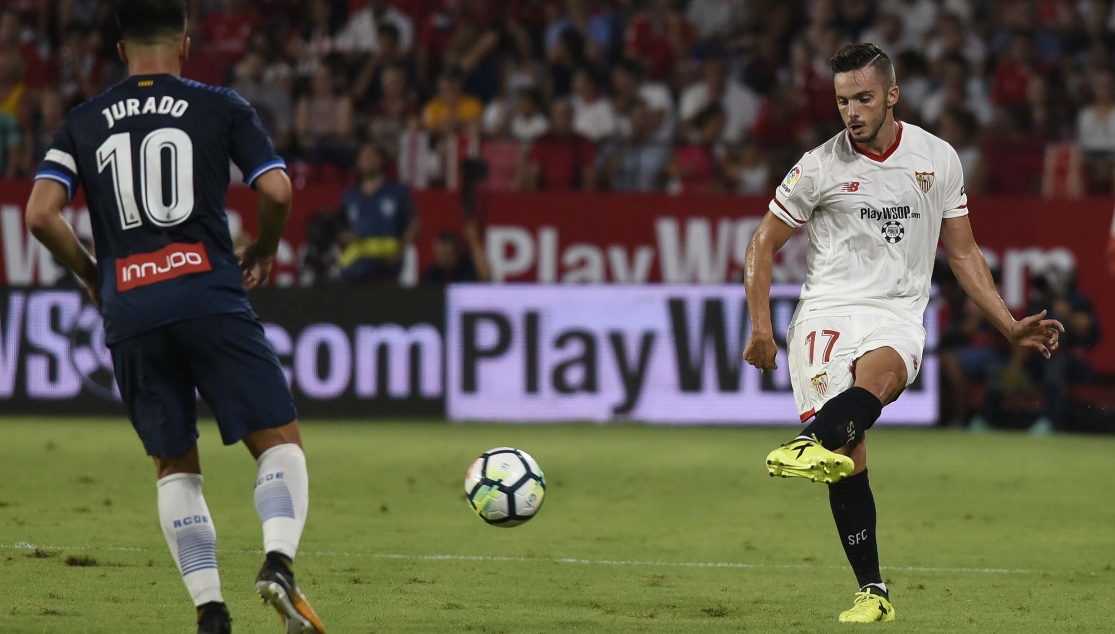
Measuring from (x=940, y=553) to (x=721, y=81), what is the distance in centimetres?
1010

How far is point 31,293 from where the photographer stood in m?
14.6

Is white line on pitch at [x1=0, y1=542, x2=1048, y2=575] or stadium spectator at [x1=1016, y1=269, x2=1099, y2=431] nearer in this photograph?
white line on pitch at [x1=0, y1=542, x2=1048, y2=575]

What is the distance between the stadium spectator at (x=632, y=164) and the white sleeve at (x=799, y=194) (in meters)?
9.92

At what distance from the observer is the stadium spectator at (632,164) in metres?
16.4

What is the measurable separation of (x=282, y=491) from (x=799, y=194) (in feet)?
8.23

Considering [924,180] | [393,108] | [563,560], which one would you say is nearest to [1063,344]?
[393,108]

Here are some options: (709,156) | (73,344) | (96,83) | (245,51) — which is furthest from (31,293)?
(709,156)

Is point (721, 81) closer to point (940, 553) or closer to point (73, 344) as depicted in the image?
point (73, 344)

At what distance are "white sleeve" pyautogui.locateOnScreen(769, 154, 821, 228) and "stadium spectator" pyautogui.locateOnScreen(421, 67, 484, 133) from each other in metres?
10.5

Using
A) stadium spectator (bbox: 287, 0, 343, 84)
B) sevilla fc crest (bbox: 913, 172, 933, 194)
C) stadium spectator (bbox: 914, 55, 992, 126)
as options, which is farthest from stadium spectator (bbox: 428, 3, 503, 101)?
sevilla fc crest (bbox: 913, 172, 933, 194)

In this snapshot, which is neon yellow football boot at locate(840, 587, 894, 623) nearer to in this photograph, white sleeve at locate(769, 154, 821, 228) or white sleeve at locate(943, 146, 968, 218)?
white sleeve at locate(769, 154, 821, 228)

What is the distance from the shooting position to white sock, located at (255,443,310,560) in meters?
5.09

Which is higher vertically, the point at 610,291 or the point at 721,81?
the point at 721,81

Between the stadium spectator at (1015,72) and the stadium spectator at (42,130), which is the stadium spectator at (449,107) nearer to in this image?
the stadium spectator at (42,130)
